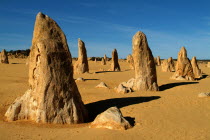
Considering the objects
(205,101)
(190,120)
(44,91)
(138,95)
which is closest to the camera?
(44,91)

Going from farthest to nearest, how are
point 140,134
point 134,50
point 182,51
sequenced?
1. point 182,51
2. point 134,50
3. point 140,134

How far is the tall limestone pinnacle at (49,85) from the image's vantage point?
7.39 m

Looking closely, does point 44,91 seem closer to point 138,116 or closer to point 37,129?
point 37,129

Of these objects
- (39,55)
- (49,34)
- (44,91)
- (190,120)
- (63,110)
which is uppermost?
(49,34)

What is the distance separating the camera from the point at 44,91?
7398 mm

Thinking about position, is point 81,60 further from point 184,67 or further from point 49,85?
point 49,85

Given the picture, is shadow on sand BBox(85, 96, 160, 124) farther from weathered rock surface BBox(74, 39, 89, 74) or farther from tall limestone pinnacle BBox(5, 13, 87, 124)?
weathered rock surface BBox(74, 39, 89, 74)

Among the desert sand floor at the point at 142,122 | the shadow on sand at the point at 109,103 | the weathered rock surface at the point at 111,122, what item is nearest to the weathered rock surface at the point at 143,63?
the desert sand floor at the point at 142,122

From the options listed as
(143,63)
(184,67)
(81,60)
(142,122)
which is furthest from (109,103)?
(81,60)

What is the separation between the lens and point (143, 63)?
45.2 feet

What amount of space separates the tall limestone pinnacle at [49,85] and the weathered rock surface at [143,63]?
6451 millimetres

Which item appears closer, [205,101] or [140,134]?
[140,134]

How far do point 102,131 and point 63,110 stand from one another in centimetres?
175

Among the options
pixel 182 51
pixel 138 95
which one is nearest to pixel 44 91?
pixel 138 95
